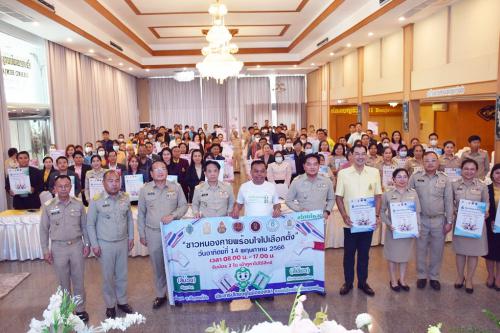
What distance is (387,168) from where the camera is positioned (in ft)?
24.2

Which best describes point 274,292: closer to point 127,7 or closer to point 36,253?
point 36,253

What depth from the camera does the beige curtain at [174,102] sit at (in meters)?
24.3

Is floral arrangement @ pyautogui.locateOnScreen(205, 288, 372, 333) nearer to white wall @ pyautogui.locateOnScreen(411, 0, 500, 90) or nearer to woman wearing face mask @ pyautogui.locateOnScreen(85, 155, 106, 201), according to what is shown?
woman wearing face mask @ pyautogui.locateOnScreen(85, 155, 106, 201)

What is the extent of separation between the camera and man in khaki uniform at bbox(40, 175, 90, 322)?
4469 millimetres

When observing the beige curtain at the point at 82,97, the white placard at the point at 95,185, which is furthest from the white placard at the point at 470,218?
the beige curtain at the point at 82,97

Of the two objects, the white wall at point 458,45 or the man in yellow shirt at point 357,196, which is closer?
the man in yellow shirt at point 357,196

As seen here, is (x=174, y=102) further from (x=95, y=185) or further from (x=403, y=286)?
(x=403, y=286)

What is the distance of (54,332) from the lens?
5.80 feet

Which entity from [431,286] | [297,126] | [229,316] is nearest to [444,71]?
[431,286]

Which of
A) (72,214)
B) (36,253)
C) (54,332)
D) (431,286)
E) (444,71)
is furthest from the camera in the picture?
(444,71)

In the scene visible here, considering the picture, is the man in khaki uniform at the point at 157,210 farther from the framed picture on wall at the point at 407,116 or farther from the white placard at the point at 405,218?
the framed picture on wall at the point at 407,116

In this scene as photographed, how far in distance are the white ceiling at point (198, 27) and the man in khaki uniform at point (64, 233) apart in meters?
4.61

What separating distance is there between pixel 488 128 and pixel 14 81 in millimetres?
12797

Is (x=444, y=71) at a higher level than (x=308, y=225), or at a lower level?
higher
